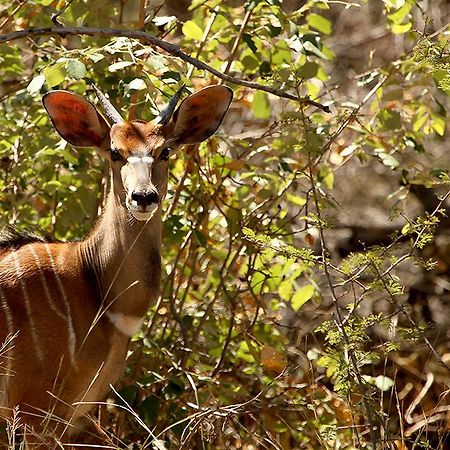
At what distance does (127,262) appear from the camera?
4.14 m

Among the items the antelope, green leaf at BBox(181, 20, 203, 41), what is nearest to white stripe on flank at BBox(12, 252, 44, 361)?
the antelope

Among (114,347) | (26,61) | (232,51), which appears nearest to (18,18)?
(232,51)

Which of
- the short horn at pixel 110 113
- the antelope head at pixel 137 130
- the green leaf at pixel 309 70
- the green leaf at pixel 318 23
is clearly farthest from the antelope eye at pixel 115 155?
the green leaf at pixel 318 23

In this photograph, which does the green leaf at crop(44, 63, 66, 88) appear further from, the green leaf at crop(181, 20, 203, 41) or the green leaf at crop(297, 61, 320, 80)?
the green leaf at crop(297, 61, 320, 80)

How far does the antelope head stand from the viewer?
4.02 m

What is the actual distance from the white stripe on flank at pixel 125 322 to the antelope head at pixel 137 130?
413 mm

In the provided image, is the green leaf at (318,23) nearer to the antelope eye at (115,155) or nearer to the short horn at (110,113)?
the short horn at (110,113)

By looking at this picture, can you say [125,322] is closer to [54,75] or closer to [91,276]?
[91,276]

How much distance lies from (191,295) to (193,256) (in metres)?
0.27

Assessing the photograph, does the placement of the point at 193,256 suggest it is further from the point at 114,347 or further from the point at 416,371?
the point at 416,371

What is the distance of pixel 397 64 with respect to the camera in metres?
4.52

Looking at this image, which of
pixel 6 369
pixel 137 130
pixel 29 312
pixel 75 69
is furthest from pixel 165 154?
pixel 6 369

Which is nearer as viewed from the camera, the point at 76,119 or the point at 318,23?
the point at 76,119

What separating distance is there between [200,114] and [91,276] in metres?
0.74
